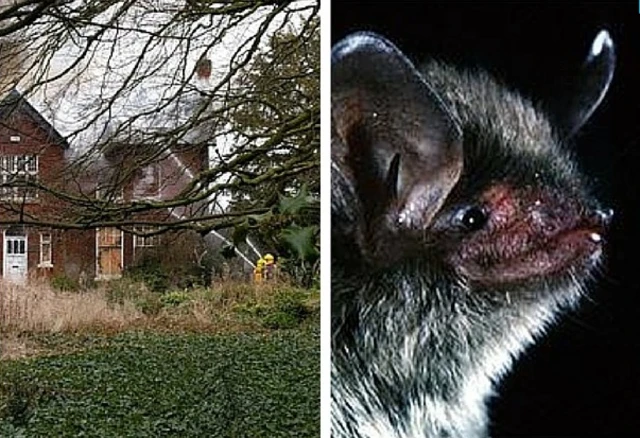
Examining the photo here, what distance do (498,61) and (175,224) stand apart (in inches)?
63.5

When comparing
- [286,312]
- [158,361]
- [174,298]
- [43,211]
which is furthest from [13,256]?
[286,312]

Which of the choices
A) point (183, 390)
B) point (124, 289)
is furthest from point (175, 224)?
point (183, 390)

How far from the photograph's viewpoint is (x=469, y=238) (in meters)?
1.90

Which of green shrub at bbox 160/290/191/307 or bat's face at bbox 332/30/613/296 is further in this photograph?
green shrub at bbox 160/290/191/307

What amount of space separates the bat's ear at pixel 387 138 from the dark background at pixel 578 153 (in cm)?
5

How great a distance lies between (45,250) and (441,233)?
1688mm

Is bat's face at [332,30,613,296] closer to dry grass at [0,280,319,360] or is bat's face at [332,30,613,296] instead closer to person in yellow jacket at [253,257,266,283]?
person in yellow jacket at [253,257,266,283]

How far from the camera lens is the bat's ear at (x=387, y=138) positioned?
186 centimetres

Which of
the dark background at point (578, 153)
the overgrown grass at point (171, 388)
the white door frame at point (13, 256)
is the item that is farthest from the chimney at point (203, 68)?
the dark background at point (578, 153)

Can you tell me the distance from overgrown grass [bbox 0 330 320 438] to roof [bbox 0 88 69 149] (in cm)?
75

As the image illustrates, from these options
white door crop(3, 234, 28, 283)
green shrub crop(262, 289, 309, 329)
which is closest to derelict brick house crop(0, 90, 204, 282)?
white door crop(3, 234, 28, 283)

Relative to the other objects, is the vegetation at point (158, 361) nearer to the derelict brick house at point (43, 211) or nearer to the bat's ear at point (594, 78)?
the derelict brick house at point (43, 211)

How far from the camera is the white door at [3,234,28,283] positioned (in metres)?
3.14

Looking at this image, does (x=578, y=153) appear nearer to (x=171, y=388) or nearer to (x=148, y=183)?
(x=148, y=183)
